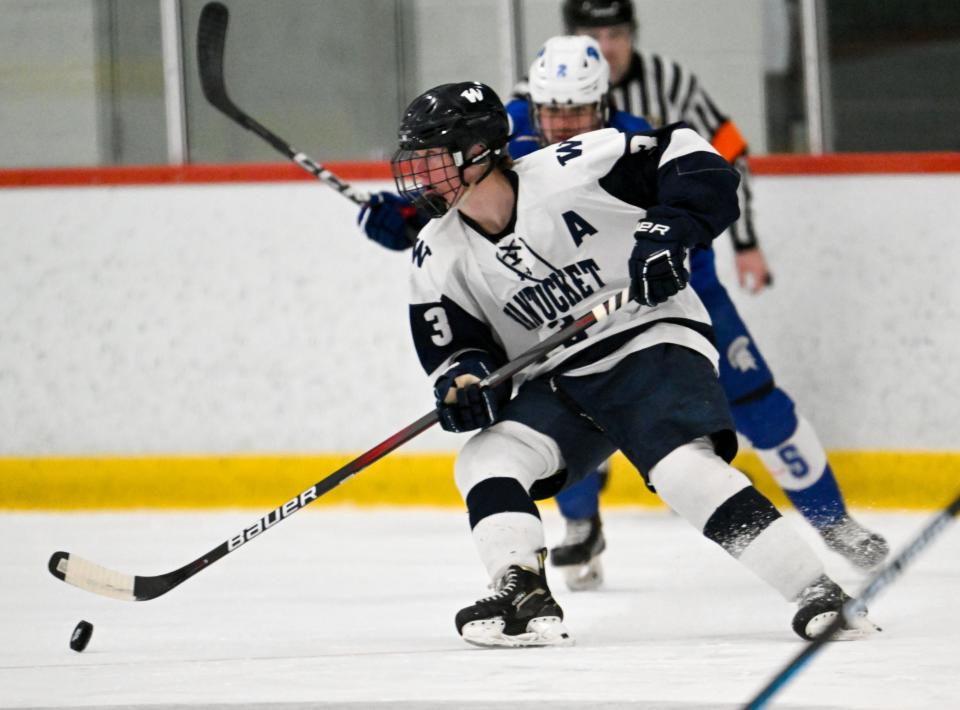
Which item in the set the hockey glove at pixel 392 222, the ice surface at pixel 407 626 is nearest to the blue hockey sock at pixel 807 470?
the ice surface at pixel 407 626

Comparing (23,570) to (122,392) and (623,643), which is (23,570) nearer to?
(122,392)

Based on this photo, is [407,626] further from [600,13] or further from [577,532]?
[600,13]

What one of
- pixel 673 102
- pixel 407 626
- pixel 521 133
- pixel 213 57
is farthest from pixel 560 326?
pixel 213 57

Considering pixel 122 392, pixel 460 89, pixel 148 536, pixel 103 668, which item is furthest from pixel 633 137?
pixel 122 392

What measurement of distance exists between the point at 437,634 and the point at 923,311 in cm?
210

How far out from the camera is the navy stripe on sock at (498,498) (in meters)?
2.59

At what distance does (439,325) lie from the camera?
2775mm

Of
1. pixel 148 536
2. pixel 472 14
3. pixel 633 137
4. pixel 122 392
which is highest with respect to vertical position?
pixel 472 14

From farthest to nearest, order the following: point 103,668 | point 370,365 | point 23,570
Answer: point 370,365 → point 23,570 → point 103,668

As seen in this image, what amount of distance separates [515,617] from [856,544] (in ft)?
3.25

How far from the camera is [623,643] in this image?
8.60ft

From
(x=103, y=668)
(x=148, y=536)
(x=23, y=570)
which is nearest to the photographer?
(x=103, y=668)

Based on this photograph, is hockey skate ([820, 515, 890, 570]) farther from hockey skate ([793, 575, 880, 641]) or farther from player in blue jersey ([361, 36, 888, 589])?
hockey skate ([793, 575, 880, 641])

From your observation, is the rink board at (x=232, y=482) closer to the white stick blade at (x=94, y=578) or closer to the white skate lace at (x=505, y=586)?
the white stick blade at (x=94, y=578)
